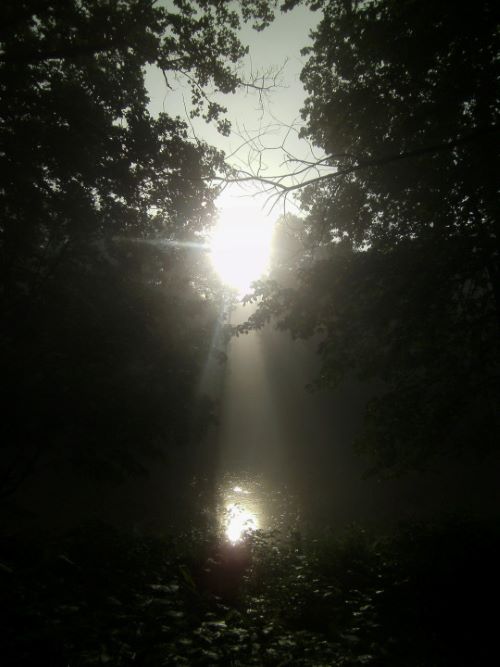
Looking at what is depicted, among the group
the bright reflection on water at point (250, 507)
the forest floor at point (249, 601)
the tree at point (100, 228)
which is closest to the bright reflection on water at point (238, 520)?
the bright reflection on water at point (250, 507)

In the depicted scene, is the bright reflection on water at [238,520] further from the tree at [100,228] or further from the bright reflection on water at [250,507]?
the tree at [100,228]

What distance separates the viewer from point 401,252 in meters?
7.52

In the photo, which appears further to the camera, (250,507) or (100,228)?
(250,507)

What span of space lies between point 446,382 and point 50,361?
7.34 m

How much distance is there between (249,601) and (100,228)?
784 centimetres

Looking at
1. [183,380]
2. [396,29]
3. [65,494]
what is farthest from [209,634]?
[65,494]

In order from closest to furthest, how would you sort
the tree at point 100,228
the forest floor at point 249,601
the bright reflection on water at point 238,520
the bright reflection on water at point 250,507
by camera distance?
1. the forest floor at point 249,601
2. the tree at point 100,228
3. the bright reflection on water at point 238,520
4. the bright reflection on water at point 250,507

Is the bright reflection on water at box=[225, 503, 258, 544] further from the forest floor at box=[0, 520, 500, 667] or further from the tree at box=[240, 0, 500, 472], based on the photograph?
the tree at box=[240, 0, 500, 472]

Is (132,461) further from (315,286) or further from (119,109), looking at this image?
(119,109)

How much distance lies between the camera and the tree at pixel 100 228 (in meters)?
5.72

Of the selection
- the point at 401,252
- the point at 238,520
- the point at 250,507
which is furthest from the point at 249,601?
the point at 250,507

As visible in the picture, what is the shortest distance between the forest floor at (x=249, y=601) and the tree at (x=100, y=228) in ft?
5.05

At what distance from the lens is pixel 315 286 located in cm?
777

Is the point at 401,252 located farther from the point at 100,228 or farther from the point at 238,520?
the point at 238,520
